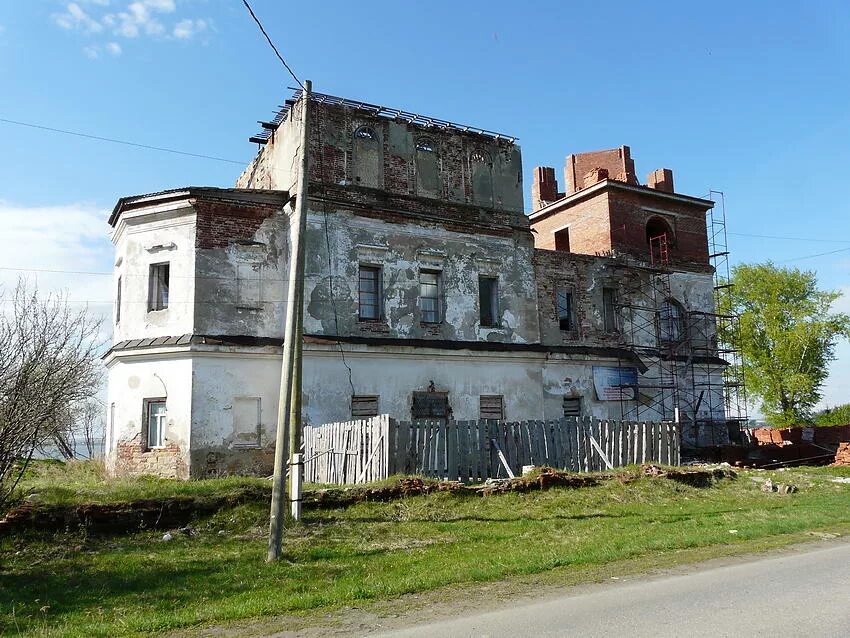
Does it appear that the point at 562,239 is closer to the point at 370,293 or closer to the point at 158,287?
the point at 370,293

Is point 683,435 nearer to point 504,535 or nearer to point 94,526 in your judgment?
point 504,535

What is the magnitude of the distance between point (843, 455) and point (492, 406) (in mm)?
12431

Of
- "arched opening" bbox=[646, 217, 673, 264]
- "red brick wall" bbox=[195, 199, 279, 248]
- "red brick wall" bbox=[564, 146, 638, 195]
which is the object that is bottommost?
"red brick wall" bbox=[195, 199, 279, 248]

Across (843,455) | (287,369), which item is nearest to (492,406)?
(843,455)

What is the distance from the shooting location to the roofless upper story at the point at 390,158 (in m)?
20.8

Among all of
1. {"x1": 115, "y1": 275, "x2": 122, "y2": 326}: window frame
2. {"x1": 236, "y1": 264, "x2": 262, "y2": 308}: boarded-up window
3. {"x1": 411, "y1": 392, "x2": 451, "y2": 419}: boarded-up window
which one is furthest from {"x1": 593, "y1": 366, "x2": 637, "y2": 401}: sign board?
{"x1": 115, "y1": 275, "x2": 122, "y2": 326}: window frame

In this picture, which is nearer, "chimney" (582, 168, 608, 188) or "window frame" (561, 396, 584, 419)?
"window frame" (561, 396, 584, 419)

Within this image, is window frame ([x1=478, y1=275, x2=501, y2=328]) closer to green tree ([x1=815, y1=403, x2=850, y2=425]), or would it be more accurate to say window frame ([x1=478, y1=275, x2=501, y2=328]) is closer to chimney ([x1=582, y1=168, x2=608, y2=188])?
chimney ([x1=582, y1=168, x2=608, y2=188])

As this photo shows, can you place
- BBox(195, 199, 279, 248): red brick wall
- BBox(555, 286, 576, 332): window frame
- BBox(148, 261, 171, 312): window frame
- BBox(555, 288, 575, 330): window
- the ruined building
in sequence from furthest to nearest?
BBox(555, 288, 575, 330): window < BBox(555, 286, 576, 332): window frame < BBox(148, 261, 171, 312): window frame < BBox(195, 199, 279, 248): red brick wall < the ruined building

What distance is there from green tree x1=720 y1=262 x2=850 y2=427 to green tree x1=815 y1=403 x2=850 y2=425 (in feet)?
4.73

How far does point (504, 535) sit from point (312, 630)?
517cm

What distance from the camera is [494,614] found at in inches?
265

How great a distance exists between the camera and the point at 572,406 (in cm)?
2380

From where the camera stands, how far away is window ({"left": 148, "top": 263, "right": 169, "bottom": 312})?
19.4 meters
